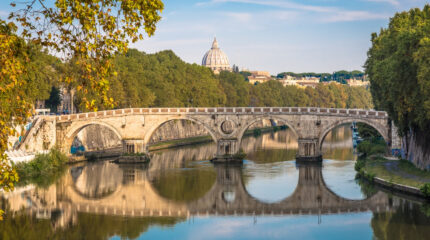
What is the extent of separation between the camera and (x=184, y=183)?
154ft

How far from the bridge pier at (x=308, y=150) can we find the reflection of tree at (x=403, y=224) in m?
22.1

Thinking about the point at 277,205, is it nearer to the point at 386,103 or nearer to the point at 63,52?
the point at 386,103

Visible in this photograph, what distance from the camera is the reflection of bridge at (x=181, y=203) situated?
1464 inches

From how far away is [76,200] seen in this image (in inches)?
1618

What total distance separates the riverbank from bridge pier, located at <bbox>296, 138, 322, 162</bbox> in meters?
7.36

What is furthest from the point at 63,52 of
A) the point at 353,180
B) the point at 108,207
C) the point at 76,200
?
the point at 353,180

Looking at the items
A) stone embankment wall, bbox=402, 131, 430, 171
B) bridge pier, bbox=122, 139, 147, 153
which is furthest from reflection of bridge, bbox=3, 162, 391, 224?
bridge pier, bbox=122, 139, 147, 153

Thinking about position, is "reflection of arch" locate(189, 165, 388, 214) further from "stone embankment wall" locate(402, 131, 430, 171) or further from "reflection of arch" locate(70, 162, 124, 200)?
"reflection of arch" locate(70, 162, 124, 200)

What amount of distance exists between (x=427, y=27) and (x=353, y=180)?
1401cm

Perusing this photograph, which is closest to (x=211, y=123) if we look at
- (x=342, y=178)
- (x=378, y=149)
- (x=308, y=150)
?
(x=308, y=150)

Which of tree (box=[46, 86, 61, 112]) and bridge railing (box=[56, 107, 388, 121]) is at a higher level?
tree (box=[46, 86, 61, 112])

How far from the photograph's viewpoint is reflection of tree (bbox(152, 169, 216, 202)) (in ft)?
139

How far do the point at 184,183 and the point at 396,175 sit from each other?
1612cm

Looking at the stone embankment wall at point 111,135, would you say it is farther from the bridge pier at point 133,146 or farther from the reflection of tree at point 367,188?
the reflection of tree at point 367,188
